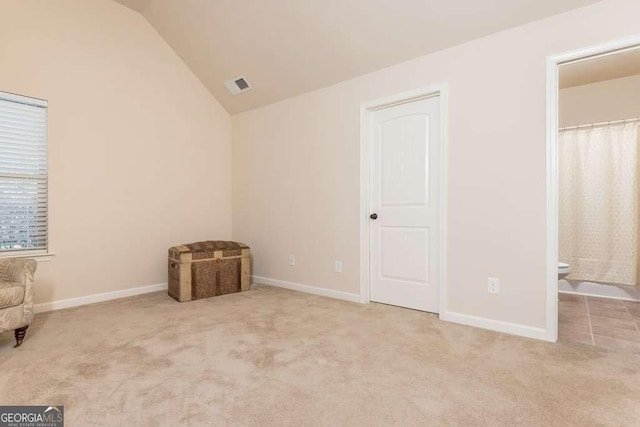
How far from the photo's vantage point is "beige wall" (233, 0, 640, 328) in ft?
7.98

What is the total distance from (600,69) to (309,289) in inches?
129

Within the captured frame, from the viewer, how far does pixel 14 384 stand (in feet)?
5.83

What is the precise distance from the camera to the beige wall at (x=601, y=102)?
3.28 m

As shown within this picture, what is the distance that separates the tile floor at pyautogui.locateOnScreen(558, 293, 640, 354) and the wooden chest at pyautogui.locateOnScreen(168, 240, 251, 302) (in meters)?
2.99

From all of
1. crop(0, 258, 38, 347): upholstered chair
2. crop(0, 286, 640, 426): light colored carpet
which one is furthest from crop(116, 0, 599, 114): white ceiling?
crop(0, 258, 38, 347): upholstered chair

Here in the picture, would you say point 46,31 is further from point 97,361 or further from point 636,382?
point 636,382

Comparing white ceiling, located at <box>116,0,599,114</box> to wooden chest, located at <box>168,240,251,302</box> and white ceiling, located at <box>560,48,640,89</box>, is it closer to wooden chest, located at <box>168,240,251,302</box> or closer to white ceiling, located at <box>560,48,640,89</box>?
white ceiling, located at <box>560,48,640,89</box>

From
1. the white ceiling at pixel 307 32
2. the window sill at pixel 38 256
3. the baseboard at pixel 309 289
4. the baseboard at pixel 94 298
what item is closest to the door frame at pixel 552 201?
the white ceiling at pixel 307 32

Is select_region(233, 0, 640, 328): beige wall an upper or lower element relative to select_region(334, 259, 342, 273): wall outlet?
upper

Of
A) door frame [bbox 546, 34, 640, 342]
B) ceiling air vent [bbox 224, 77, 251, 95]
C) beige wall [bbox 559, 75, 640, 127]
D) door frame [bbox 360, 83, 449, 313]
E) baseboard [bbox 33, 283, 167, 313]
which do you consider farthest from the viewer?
ceiling air vent [bbox 224, 77, 251, 95]

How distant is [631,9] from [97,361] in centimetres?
381

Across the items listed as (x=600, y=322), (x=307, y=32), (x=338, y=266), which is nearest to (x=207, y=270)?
(x=338, y=266)

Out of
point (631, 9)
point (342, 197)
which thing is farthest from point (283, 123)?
point (631, 9)

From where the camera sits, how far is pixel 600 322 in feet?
9.34
